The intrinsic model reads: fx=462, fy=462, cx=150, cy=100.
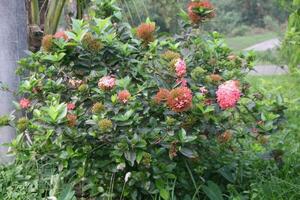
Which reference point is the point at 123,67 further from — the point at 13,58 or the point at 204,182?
the point at 13,58

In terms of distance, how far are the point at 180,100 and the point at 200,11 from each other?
0.68 meters

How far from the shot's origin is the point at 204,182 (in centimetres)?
242

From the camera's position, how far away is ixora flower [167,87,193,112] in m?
1.93

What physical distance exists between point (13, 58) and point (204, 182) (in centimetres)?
143

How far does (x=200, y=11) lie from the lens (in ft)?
7.90

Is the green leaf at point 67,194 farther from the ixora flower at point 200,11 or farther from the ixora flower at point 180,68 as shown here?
the ixora flower at point 200,11

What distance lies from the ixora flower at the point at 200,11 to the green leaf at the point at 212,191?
0.87 m

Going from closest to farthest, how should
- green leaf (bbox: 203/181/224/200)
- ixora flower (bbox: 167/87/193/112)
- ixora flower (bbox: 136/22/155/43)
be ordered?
ixora flower (bbox: 167/87/193/112) → green leaf (bbox: 203/181/224/200) → ixora flower (bbox: 136/22/155/43)

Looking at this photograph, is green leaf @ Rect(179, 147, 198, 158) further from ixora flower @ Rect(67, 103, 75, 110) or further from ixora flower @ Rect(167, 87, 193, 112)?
ixora flower @ Rect(67, 103, 75, 110)

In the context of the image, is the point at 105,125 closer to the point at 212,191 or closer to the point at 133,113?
the point at 133,113

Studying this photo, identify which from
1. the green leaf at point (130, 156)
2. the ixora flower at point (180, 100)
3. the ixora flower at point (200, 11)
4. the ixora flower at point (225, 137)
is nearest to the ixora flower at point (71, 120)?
the green leaf at point (130, 156)

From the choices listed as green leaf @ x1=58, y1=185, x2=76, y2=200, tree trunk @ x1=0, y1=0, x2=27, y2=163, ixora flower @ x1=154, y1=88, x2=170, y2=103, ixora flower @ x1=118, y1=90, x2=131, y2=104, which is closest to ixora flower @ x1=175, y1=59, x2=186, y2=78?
ixora flower @ x1=154, y1=88, x2=170, y2=103

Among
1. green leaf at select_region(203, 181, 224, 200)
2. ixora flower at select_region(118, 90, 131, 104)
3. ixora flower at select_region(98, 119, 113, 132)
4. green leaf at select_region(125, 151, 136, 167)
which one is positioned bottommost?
green leaf at select_region(203, 181, 224, 200)

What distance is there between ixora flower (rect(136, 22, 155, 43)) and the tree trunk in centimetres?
93
